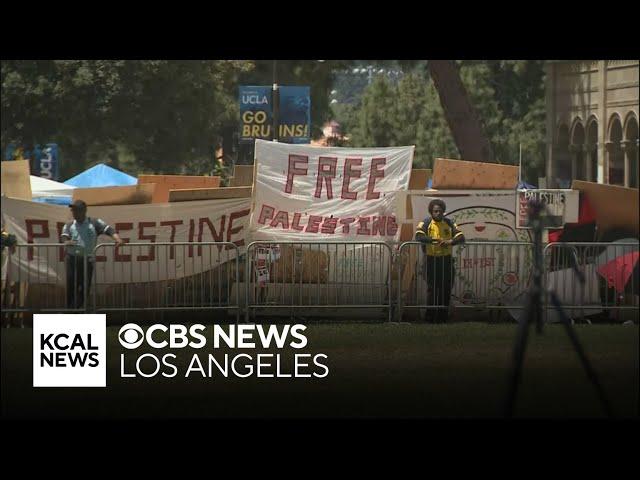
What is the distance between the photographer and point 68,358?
1014 cm

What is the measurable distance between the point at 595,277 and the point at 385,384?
445 cm

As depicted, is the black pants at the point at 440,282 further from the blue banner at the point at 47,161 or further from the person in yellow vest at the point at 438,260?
the blue banner at the point at 47,161

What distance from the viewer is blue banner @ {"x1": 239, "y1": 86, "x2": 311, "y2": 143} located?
21.4m

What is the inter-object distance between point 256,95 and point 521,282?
8431 millimetres

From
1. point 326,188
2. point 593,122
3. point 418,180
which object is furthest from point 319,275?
point 593,122

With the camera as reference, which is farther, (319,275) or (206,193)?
(206,193)

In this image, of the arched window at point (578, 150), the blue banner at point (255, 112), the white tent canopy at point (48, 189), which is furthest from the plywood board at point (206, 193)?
the blue banner at point (255, 112)

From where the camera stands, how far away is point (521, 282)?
14531mm

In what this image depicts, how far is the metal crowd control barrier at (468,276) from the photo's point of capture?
1438 cm

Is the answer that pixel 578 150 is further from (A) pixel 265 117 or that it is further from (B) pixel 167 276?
(B) pixel 167 276

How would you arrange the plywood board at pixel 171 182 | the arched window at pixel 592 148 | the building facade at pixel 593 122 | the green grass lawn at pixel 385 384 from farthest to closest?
the arched window at pixel 592 148 < the plywood board at pixel 171 182 < the building facade at pixel 593 122 < the green grass lawn at pixel 385 384

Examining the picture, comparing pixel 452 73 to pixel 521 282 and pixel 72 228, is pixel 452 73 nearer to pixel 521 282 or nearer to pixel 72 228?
pixel 521 282

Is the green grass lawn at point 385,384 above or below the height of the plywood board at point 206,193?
below

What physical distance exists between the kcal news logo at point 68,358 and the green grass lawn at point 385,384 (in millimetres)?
103
